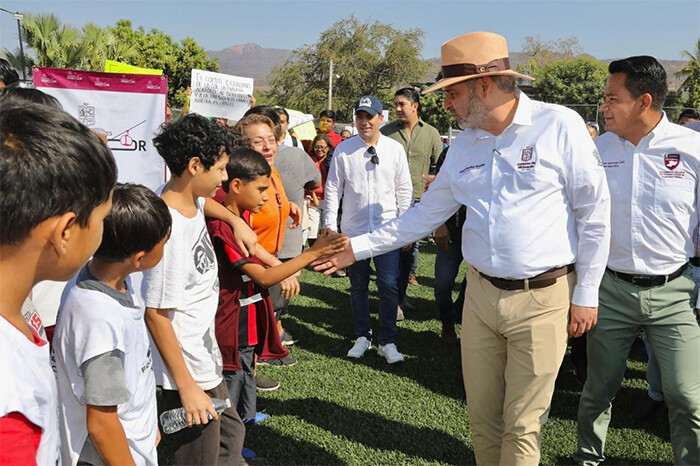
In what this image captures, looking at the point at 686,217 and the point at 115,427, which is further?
the point at 686,217

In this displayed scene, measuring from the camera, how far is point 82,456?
1877 mm

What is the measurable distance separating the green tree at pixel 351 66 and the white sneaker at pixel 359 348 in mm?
52677

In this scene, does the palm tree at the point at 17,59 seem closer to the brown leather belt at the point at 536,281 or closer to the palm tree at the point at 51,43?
the palm tree at the point at 51,43

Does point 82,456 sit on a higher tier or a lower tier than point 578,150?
lower

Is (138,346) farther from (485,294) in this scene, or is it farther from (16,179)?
(485,294)

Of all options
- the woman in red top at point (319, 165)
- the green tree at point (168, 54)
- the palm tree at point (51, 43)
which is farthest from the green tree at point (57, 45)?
the woman in red top at point (319, 165)

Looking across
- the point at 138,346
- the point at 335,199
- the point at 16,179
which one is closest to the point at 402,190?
the point at 335,199

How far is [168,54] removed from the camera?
150ft

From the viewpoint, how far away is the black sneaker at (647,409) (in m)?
4.28

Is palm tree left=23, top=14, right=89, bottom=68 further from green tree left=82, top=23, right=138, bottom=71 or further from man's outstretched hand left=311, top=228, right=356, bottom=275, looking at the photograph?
man's outstretched hand left=311, top=228, right=356, bottom=275

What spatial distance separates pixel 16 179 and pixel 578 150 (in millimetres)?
2365

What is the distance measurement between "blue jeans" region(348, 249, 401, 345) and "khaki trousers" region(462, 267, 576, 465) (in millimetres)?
2460

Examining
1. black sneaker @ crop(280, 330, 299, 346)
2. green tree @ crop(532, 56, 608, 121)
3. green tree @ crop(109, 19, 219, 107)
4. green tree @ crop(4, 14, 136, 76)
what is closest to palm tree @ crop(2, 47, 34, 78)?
green tree @ crop(4, 14, 136, 76)

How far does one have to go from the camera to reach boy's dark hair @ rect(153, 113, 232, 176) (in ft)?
8.55
